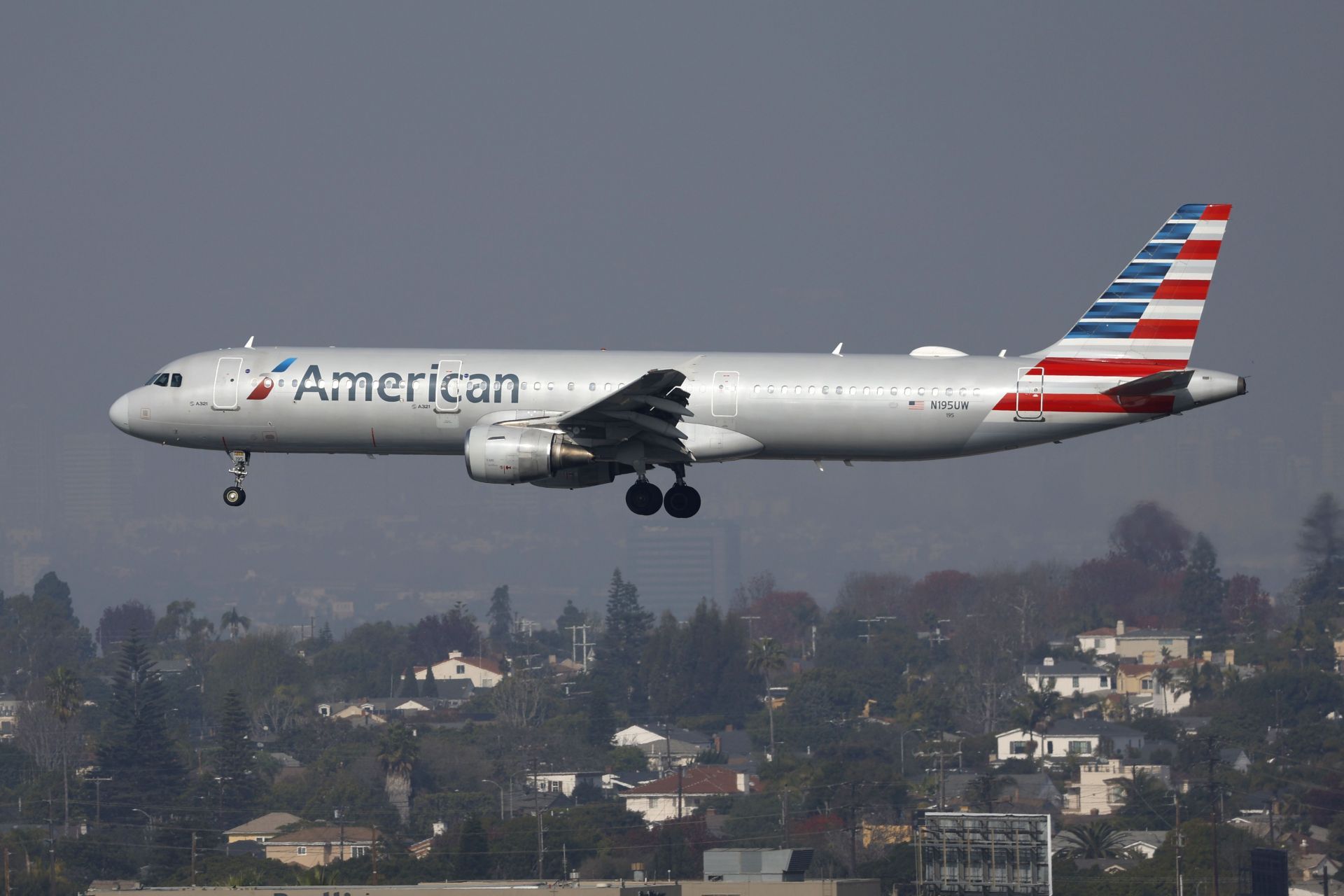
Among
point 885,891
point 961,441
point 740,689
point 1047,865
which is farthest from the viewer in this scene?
point 740,689

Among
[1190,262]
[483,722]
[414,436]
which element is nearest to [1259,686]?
[483,722]

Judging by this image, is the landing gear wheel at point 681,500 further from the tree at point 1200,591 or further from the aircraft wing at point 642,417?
the tree at point 1200,591

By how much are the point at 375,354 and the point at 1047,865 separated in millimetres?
29772

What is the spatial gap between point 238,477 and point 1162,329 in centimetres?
2718

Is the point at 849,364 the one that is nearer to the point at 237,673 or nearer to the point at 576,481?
the point at 576,481

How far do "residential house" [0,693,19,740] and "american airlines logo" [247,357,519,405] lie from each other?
118 metres

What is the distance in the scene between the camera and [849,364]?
48.9 meters

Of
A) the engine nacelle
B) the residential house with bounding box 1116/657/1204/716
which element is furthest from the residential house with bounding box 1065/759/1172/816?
the engine nacelle

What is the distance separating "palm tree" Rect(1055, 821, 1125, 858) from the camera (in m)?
95.9

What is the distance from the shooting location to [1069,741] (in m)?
146

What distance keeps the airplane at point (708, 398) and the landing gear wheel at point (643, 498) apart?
8 centimetres

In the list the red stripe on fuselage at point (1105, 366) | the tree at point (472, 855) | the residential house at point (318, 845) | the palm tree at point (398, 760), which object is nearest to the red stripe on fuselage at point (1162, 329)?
the red stripe on fuselage at point (1105, 366)

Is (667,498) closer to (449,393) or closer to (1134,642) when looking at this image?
(449,393)

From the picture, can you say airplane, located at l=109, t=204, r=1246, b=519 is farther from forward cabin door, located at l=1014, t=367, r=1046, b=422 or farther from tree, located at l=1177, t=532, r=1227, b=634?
tree, located at l=1177, t=532, r=1227, b=634
